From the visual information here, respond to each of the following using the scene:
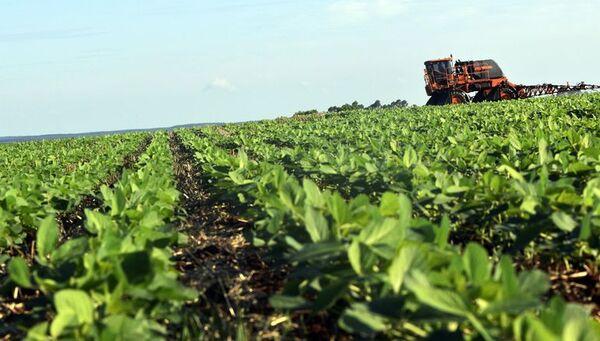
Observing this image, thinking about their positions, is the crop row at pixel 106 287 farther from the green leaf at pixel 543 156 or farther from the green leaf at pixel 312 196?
the green leaf at pixel 543 156

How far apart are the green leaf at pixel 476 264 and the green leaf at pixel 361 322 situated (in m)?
0.29

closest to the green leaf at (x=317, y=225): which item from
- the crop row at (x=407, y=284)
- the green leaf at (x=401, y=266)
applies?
the crop row at (x=407, y=284)

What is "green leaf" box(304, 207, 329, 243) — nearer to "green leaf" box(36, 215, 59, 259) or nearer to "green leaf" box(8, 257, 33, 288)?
"green leaf" box(8, 257, 33, 288)

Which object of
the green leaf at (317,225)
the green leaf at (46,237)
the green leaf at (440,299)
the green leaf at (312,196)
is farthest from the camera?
the green leaf at (312,196)

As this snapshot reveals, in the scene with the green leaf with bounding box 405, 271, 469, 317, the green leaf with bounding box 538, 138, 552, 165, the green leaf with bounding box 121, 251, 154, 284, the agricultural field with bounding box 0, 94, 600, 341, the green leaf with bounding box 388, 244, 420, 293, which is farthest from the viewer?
the green leaf with bounding box 538, 138, 552, 165

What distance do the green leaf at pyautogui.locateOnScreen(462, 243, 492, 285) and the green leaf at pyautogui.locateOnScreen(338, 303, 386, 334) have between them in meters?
0.29

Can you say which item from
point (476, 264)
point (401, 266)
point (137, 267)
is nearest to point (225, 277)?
point (137, 267)

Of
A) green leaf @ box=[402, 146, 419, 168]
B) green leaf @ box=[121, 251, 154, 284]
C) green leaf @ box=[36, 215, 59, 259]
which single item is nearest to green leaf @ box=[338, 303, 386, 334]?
green leaf @ box=[121, 251, 154, 284]

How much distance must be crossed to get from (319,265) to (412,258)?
0.42 m

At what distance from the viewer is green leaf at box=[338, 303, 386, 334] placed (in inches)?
56.6

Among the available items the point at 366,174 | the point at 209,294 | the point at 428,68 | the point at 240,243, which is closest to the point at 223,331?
the point at 209,294

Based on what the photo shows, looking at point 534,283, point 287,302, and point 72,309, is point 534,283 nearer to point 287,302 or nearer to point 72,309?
point 287,302

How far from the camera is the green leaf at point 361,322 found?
56.6 inches

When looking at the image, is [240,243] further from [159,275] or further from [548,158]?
[548,158]
